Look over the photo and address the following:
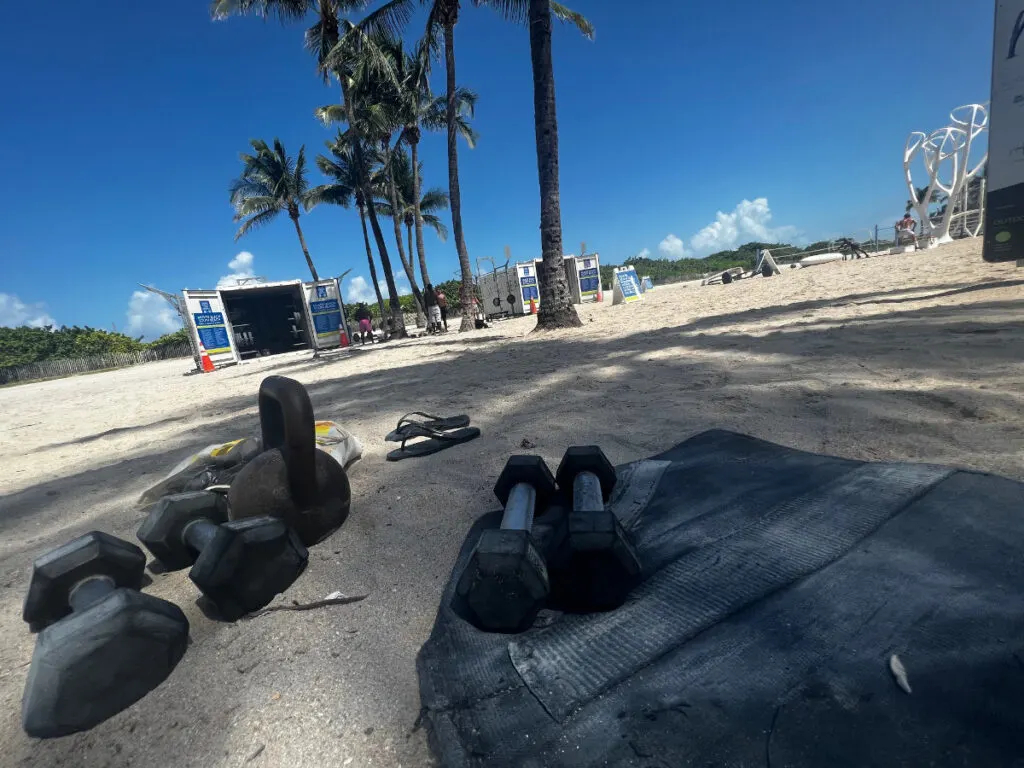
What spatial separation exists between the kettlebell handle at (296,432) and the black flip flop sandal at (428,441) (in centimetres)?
109

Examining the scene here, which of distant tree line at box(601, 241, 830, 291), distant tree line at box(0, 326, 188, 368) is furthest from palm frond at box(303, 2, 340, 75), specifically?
distant tree line at box(601, 241, 830, 291)

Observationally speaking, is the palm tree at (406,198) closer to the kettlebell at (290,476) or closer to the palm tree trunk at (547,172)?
the palm tree trunk at (547,172)

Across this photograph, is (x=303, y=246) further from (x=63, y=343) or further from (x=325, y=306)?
(x=63, y=343)

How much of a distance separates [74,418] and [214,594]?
31.6ft

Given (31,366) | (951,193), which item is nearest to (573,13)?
(951,193)

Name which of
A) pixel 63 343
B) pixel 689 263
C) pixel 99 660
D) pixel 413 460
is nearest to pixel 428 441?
pixel 413 460

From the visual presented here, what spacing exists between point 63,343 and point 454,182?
46141mm

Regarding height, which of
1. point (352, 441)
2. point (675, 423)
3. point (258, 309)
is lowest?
point (675, 423)

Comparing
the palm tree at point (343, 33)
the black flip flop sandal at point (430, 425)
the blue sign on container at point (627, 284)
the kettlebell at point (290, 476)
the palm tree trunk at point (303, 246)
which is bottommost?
the black flip flop sandal at point (430, 425)

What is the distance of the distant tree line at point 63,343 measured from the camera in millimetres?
38094

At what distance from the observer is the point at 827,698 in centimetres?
86

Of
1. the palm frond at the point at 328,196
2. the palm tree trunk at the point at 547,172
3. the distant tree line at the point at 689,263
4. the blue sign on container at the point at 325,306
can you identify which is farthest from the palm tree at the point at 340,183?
the distant tree line at the point at 689,263

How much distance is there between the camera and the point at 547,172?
32.3 ft

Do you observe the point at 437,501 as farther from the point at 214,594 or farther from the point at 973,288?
the point at 973,288
